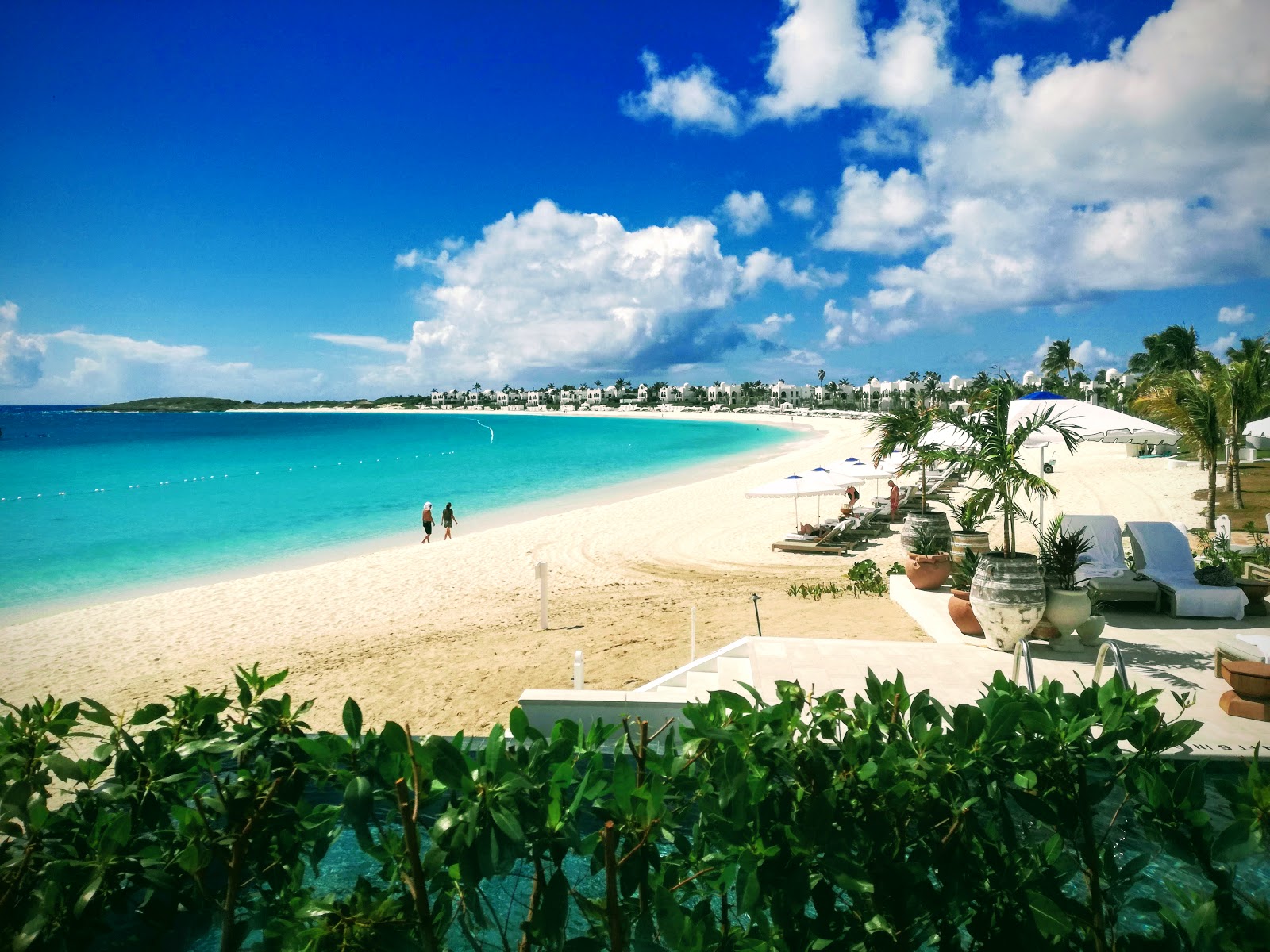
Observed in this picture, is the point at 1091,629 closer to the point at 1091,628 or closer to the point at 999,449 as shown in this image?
the point at 1091,628

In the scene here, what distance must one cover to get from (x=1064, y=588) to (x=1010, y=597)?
88 centimetres

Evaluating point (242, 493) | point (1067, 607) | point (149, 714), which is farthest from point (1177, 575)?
point (242, 493)

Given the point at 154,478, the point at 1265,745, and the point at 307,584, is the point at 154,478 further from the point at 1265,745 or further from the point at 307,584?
the point at 1265,745

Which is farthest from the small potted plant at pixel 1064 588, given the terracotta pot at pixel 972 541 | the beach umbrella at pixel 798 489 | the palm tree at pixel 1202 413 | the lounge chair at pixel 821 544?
the palm tree at pixel 1202 413

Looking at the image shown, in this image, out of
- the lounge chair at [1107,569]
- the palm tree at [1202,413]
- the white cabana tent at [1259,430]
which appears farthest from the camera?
the white cabana tent at [1259,430]

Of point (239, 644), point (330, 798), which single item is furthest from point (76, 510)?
point (330, 798)

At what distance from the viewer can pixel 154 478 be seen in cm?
4791

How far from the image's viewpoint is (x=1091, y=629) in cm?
727

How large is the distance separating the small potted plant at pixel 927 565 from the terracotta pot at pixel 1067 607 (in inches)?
105

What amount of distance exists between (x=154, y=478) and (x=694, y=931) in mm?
57128

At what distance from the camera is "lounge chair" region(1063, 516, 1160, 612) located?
8.43 metres

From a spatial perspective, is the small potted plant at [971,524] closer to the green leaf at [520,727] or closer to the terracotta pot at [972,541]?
the terracotta pot at [972,541]

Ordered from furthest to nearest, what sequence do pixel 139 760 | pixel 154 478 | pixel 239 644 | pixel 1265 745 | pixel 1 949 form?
pixel 154 478, pixel 239 644, pixel 1265 745, pixel 139 760, pixel 1 949

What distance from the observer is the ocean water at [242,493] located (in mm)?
20734
